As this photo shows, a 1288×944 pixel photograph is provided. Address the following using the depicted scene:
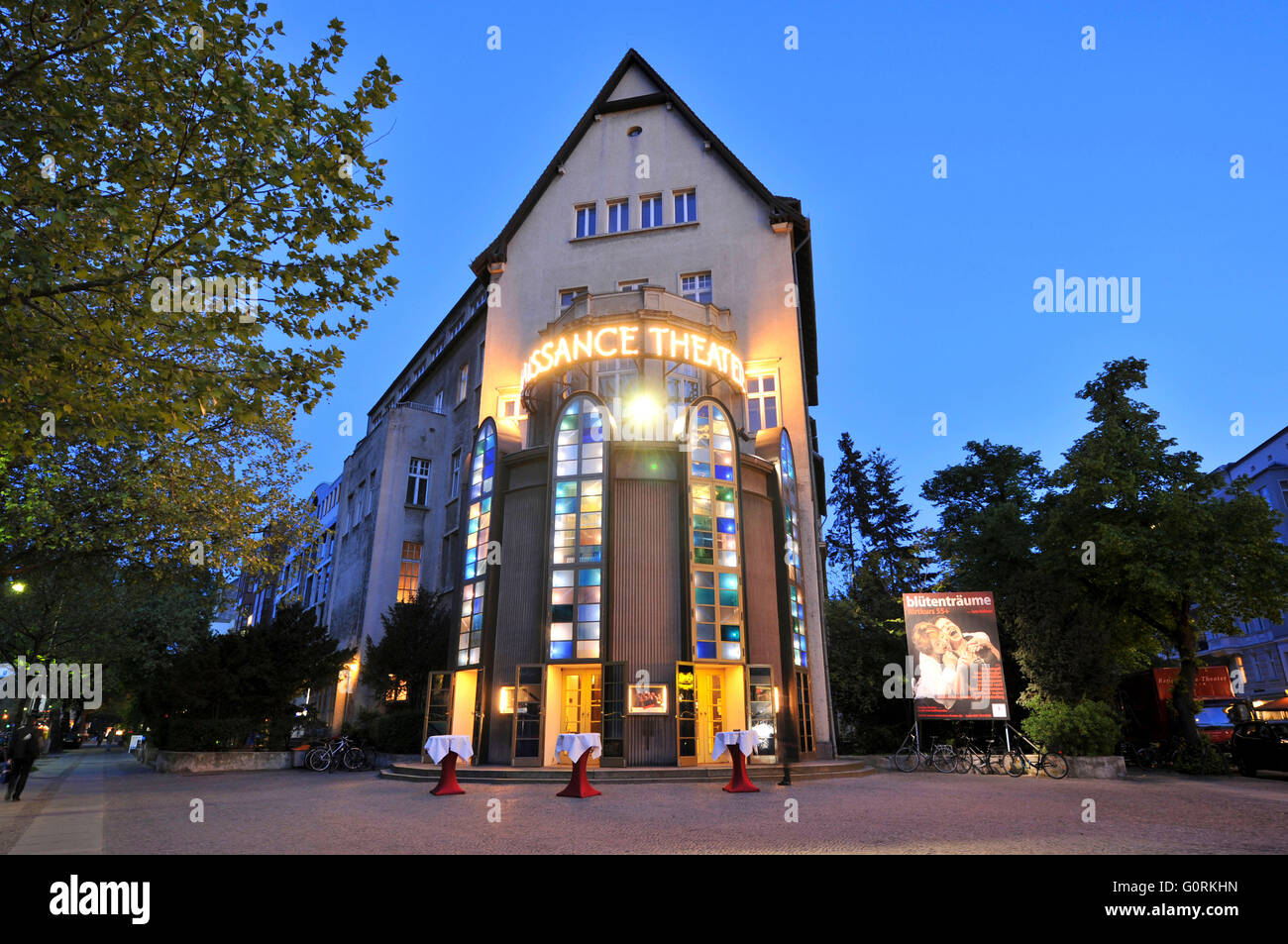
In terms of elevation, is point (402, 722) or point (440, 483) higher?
point (440, 483)

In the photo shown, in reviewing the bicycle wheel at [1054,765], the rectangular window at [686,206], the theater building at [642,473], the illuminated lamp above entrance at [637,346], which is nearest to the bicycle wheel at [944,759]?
the bicycle wheel at [1054,765]

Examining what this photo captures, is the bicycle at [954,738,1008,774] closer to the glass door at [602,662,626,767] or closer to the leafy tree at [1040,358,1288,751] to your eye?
the leafy tree at [1040,358,1288,751]

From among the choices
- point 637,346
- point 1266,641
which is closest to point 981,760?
point 637,346

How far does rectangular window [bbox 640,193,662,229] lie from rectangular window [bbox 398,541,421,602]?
19591 mm

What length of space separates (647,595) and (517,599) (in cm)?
417

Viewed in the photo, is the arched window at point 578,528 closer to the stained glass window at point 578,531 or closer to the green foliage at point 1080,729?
the stained glass window at point 578,531

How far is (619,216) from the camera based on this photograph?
100 feet

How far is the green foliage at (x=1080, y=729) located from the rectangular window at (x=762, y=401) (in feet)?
42.4

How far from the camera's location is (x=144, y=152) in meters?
8.68

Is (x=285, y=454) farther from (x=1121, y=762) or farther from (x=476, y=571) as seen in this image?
(x=1121, y=762)

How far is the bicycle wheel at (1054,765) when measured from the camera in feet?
61.8

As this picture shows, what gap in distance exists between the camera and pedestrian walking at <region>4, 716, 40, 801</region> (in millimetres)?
14641
